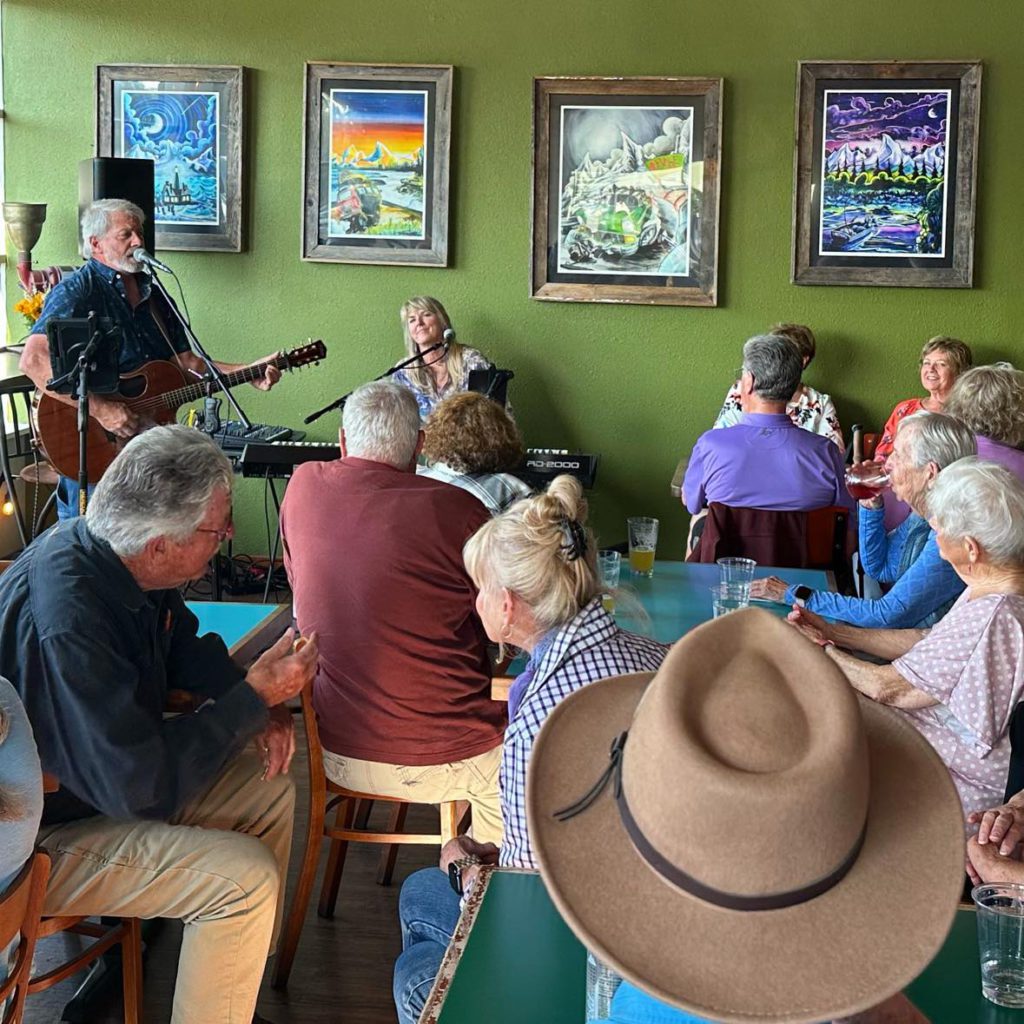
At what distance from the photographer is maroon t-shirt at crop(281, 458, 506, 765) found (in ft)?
9.73

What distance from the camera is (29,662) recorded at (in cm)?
232

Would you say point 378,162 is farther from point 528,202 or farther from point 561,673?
point 561,673

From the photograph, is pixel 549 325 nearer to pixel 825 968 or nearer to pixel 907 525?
→ pixel 907 525

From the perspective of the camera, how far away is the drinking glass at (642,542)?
3.66 metres

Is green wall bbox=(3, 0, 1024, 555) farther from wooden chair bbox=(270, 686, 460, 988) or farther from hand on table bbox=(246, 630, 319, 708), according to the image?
hand on table bbox=(246, 630, 319, 708)

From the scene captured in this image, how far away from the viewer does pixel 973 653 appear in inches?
96.9

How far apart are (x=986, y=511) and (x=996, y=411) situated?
1539 millimetres

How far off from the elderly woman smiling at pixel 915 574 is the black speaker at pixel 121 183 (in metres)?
3.68

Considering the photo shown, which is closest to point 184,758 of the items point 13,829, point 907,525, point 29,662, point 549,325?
point 29,662

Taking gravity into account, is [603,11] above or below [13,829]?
above

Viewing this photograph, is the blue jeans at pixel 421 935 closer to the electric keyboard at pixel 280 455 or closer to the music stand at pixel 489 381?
the electric keyboard at pixel 280 455

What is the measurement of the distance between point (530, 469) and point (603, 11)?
7.12ft

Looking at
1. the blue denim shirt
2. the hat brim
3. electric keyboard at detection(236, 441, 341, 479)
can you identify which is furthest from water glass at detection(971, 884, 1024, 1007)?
the blue denim shirt

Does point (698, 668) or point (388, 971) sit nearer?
point (698, 668)
